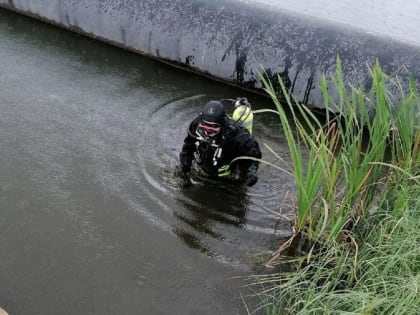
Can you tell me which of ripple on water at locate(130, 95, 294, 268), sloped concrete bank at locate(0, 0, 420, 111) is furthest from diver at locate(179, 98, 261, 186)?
sloped concrete bank at locate(0, 0, 420, 111)

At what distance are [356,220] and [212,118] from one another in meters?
1.17

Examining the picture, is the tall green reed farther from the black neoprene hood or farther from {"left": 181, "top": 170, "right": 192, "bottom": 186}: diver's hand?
{"left": 181, "top": 170, "right": 192, "bottom": 186}: diver's hand

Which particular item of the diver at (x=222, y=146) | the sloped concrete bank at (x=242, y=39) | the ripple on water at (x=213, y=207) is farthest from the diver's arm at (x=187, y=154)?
the sloped concrete bank at (x=242, y=39)

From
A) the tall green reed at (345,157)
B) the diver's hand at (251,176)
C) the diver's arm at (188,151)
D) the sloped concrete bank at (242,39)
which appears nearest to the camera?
the tall green reed at (345,157)

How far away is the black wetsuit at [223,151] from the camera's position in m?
3.76

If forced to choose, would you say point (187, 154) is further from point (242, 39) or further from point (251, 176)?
point (242, 39)

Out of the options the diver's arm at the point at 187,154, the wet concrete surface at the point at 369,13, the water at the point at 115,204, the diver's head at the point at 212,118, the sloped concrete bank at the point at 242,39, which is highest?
the wet concrete surface at the point at 369,13

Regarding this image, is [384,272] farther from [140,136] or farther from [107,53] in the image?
[107,53]

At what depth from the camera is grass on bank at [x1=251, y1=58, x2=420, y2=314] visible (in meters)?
2.59

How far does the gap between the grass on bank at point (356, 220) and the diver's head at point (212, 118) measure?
25.6 inches

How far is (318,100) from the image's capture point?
17.6 ft

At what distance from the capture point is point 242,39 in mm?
5574

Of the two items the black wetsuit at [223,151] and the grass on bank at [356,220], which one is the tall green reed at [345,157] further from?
the black wetsuit at [223,151]

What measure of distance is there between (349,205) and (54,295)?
180 cm
